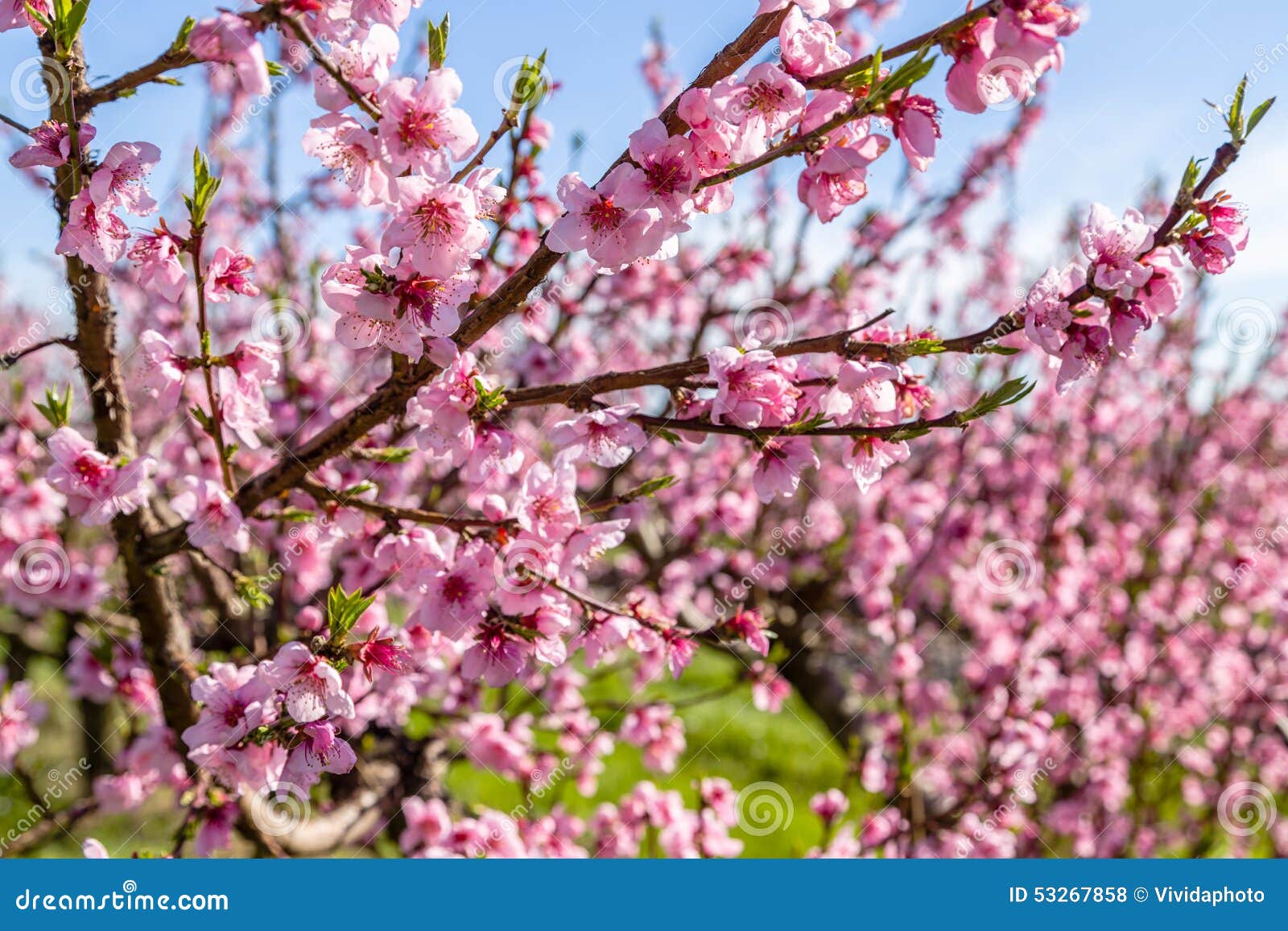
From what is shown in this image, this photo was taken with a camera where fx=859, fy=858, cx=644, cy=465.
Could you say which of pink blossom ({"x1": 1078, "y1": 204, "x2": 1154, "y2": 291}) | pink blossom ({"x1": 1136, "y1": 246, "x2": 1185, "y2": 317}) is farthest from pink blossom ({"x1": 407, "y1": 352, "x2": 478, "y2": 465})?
pink blossom ({"x1": 1136, "y1": 246, "x2": 1185, "y2": 317})

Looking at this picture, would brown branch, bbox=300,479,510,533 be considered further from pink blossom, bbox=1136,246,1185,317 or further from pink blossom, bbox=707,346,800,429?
pink blossom, bbox=1136,246,1185,317

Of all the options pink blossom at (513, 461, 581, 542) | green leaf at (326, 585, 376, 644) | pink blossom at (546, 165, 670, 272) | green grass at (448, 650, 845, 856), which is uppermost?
green grass at (448, 650, 845, 856)

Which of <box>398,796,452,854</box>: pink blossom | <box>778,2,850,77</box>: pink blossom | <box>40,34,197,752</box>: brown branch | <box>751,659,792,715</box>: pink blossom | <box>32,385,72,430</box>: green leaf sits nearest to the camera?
<box>778,2,850,77</box>: pink blossom

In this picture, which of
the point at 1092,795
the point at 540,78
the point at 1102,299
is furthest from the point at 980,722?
the point at 540,78

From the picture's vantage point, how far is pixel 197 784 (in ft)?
7.98

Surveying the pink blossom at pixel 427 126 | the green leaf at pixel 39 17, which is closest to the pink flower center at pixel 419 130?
the pink blossom at pixel 427 126

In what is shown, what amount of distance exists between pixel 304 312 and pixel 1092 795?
17.6ft

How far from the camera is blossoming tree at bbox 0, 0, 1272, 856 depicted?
1501 mm

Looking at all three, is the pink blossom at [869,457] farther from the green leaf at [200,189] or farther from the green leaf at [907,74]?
the green leaf at [200,189]

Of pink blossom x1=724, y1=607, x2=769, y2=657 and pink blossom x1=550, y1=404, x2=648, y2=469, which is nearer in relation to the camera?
pink blossom x1=550, y1=404, x2=648, y2=469

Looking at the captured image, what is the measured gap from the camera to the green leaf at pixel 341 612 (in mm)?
1581

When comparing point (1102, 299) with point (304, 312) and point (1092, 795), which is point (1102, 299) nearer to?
point (304, 312)

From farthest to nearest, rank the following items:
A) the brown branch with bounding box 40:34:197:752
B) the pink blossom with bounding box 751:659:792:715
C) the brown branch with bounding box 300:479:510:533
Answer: the pink blossom with bounding box 751:659:792:715, the brown branch with bounding box 300:479:510:533, the brown branch with bounding box 40:34:197:752

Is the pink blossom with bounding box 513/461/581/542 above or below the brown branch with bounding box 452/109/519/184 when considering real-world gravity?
below
